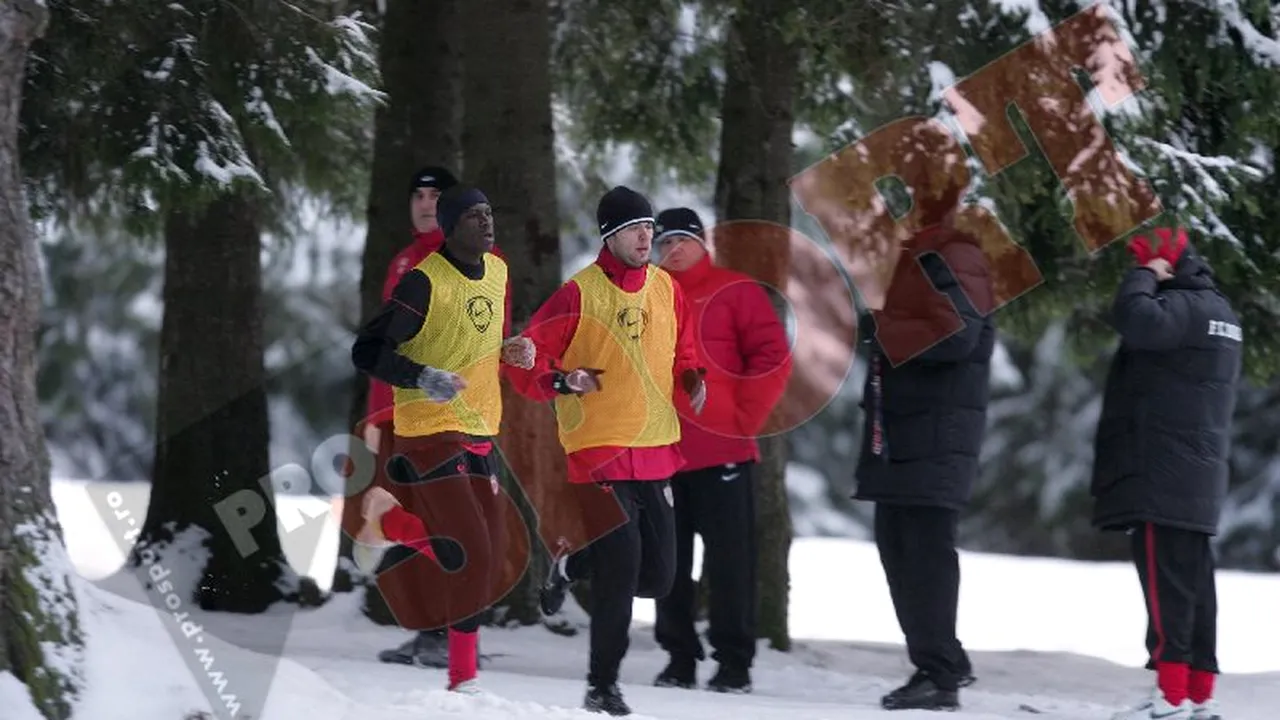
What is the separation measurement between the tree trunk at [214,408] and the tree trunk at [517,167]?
4.93ft

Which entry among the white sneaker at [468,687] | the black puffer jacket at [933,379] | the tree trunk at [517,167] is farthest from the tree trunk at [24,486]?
the tree trunk at [517,167]

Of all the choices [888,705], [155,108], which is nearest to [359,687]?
[888,705]

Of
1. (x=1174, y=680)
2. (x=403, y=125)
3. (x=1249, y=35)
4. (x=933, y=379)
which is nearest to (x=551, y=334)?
(x=933, y=379)

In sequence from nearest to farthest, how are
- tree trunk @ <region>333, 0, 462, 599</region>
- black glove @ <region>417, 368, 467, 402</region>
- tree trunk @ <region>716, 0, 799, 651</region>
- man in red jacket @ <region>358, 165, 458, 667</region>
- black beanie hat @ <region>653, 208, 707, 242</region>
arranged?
black glove @ <region>417, 368, 467, 402</region> → man in red jacket @ <region>358, 165, 458, 667</region> → black beanie hat @ <region>653, 208, 707, 242</region> → tree trunk @ <region>333, 0, 462, 599</region> → tree trunk @ <region>716, 0, 799, 651</region>

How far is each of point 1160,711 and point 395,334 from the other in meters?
3.08

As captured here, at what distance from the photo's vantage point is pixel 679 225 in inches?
312

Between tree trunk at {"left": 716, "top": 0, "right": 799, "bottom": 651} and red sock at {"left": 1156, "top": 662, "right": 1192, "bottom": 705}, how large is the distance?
10.2ft

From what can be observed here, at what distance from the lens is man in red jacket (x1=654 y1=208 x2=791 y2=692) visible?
779cm

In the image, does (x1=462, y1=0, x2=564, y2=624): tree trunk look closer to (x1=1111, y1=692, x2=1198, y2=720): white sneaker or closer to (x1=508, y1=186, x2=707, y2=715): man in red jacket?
(x1=508, y1=186, x2=707, y2=715): man in red jacket

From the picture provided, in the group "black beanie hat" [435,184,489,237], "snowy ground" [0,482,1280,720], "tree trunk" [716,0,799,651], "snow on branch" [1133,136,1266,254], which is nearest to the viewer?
"snowy ground" [0,482,1280,720]

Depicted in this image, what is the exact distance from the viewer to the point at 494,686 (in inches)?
280

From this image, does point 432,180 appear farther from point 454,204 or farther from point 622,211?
point 622,211

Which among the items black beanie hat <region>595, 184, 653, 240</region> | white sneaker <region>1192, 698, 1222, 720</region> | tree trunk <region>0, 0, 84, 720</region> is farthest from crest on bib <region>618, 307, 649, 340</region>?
white sneaker <region>1192, 698, 1222, 720</region>

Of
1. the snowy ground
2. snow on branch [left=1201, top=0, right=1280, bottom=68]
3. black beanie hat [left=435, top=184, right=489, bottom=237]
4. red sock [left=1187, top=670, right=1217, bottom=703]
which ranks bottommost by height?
the snowy ground
